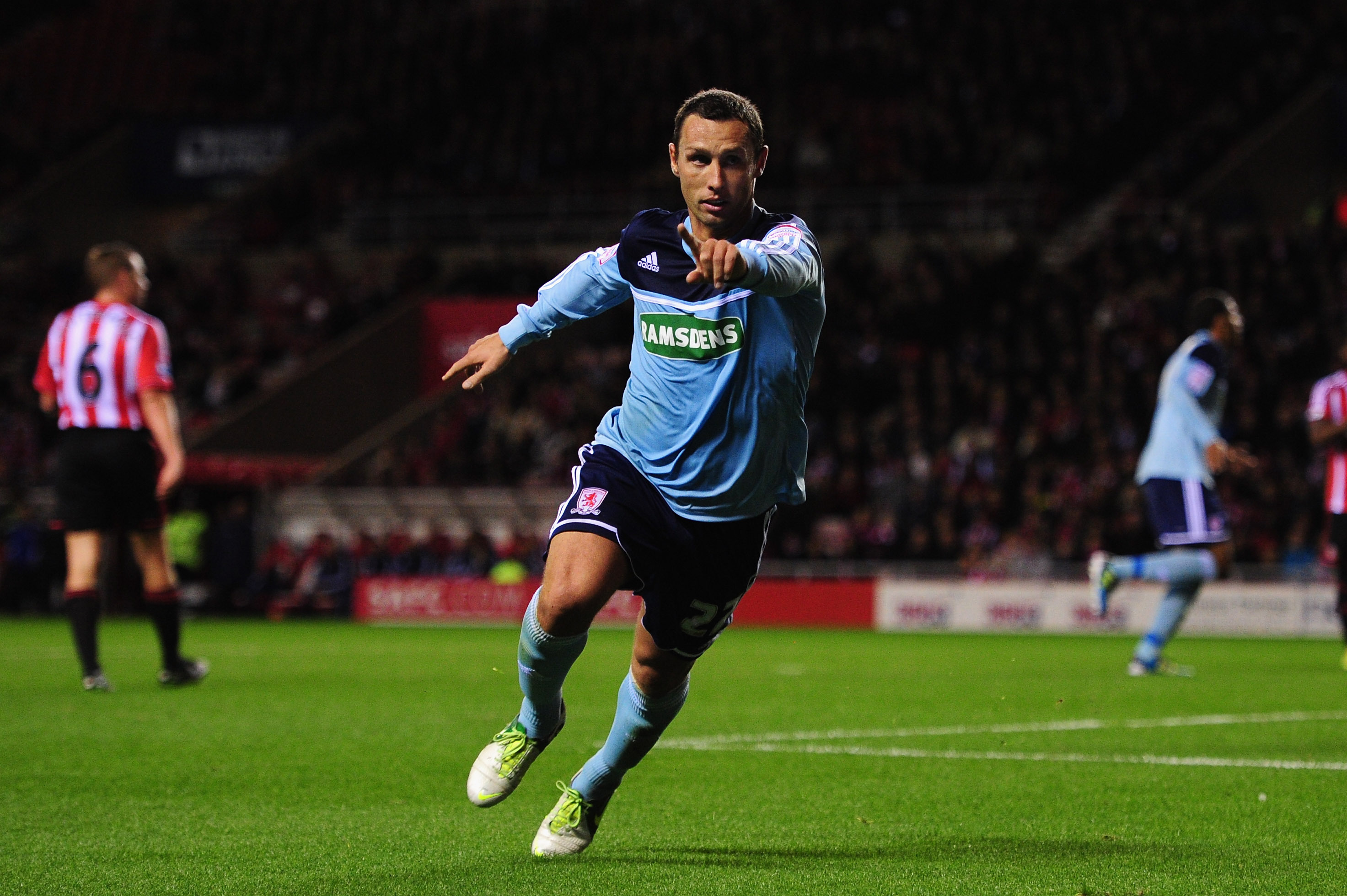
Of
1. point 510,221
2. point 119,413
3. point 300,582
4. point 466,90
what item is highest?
point 466,90

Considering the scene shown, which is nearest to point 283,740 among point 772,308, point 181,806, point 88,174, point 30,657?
point 181,806

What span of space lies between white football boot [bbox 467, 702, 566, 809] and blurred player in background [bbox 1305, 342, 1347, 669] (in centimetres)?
809

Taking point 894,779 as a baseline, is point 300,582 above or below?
below

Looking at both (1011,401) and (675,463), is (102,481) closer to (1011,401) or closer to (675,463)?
(675,463)

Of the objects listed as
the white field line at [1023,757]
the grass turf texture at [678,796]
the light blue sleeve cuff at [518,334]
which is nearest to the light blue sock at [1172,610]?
the grass turf texture at [678,796]

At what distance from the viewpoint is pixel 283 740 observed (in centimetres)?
705

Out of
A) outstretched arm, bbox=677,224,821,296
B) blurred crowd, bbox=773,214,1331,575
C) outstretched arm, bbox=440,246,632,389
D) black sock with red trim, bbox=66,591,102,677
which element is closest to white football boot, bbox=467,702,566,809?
outstretched arm, bbox=440,246,632,389

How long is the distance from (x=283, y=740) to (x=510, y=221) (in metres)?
23.3

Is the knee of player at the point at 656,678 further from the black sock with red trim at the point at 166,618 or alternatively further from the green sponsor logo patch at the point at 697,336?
the black sock with red trim at the point at 166,618

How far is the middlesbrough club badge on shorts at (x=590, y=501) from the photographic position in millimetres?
4391

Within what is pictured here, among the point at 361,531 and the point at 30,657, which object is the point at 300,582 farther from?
the point at 30,657

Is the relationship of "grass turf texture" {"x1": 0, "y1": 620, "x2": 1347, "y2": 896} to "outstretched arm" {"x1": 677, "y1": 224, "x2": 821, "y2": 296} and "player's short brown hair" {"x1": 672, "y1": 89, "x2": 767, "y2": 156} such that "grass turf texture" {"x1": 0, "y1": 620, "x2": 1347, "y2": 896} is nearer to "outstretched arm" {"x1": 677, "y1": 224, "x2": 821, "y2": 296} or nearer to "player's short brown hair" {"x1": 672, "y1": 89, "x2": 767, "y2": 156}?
"outstretched arm" {"x1": 677, "y1": 224, "x2": 821, "y2": 296}

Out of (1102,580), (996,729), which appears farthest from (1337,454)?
(996,729)

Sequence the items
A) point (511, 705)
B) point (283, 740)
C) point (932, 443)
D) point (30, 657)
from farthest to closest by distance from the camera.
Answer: point (932, 443), point (30, 657), point (511, 705), point (283, 740)
